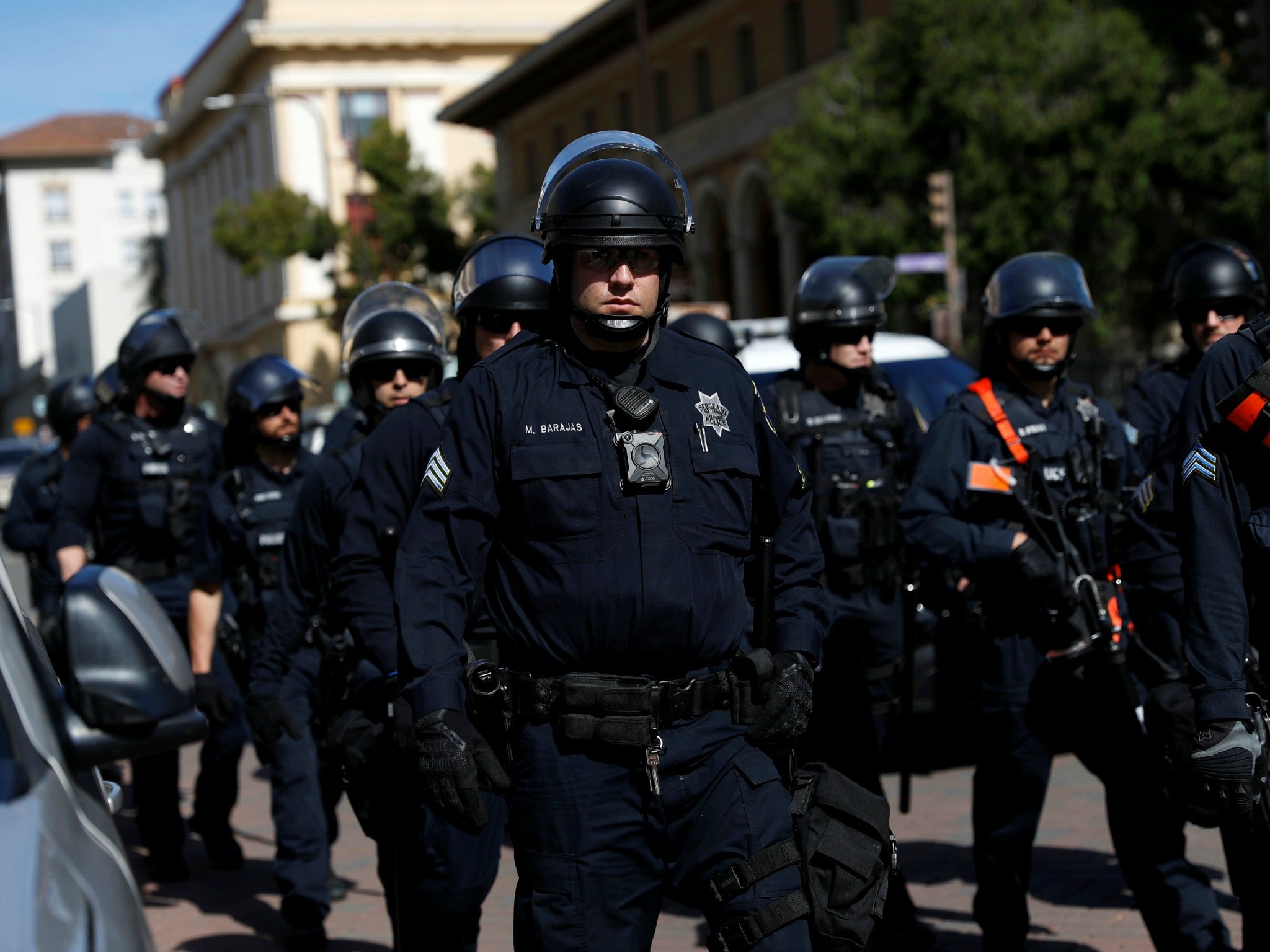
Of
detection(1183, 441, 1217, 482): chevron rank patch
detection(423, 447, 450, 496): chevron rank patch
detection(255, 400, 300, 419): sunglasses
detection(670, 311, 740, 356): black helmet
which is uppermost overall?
detection(670, 311, 740, 356): black helmet

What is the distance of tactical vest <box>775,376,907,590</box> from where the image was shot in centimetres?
648

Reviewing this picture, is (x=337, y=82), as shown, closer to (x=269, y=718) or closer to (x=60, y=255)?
(x=269, y=718)

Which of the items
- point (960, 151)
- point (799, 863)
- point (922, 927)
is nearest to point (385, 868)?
point (922, 927)

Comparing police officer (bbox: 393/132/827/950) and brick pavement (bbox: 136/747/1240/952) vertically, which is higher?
police officer (bbox: 393/132/827/950)

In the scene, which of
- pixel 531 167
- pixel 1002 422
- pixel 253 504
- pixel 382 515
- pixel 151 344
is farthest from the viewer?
pixel 531 167

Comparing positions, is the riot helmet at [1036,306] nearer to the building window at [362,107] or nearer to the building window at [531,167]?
the building window at [531,167]

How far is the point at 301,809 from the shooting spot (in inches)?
256

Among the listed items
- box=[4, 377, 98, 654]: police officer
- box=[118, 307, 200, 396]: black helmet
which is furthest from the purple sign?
box=[118, 307, 200, 396]: black helmet

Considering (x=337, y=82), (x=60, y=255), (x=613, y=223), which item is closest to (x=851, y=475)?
(x=613, y=223)

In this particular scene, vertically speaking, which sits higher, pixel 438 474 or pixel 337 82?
pixel 337 82

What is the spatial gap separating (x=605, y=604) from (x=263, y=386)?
160 inches

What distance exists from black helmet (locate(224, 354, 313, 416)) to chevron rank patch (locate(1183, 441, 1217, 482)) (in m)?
4.14

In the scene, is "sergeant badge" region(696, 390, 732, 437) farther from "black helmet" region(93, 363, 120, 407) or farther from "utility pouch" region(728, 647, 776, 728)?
"black helmet" region(93, 363, 120, 407)

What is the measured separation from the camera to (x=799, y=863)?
367cm
